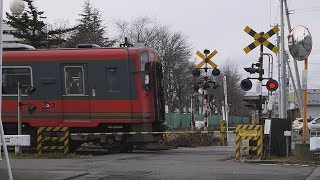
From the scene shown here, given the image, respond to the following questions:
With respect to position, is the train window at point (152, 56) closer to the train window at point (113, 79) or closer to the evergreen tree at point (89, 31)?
the train window at point (113, 79)

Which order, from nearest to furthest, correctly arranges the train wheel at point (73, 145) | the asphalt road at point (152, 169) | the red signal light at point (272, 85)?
the asphalt road at point (152, 169)
the red signal light at point (272, 85)
the train wheel at point (73, 145)

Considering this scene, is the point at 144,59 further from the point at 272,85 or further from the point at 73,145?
the point at 272,85

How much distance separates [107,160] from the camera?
51.4ft

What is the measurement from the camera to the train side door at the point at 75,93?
707 inches

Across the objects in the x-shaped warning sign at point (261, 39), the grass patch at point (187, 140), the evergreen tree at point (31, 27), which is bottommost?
the grass patch at point (187, 140)

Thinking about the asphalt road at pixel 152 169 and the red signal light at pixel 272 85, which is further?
the red signal light at pixel 272 85

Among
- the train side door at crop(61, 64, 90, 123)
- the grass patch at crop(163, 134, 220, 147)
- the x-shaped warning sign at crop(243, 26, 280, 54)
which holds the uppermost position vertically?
the x-shaped warning sign at crop(243, 26, 280, 54)

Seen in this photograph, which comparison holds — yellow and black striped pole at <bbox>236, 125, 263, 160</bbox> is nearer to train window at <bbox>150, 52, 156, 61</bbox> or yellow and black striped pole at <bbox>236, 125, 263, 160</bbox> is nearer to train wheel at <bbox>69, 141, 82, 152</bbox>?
train window at <bbox>150, 52, 156, 61</bbox>

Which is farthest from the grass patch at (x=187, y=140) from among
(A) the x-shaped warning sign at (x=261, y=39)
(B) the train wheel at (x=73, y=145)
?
(A) the x-shaped warning sign at (x=261, y=39)

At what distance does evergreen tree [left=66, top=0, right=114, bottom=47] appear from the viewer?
172 feet

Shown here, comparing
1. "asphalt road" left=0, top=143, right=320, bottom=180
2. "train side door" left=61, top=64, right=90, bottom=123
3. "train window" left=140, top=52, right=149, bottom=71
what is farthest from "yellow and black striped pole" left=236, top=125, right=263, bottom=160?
"train side door" left=61, top=64, right=90, bottom=123

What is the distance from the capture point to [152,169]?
42.9 feet

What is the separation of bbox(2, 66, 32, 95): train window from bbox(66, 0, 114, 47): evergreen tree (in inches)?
1228

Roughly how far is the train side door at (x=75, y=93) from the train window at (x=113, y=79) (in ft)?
2.60
